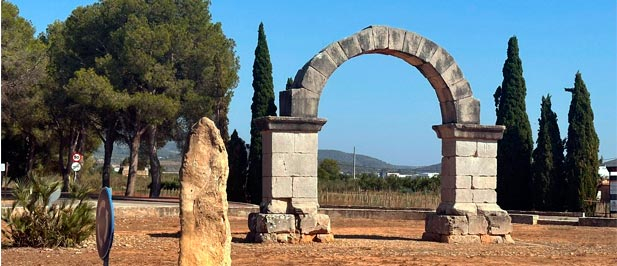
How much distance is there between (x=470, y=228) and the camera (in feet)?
49.6

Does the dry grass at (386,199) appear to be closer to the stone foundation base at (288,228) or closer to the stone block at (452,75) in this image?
the stone block at (452,75)

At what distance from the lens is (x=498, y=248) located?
1404cm

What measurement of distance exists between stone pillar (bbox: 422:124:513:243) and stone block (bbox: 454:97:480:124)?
0.17 metres

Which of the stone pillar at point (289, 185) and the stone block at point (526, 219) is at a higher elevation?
the stone pillar at point (289, 185)

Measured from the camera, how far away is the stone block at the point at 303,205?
14391mm

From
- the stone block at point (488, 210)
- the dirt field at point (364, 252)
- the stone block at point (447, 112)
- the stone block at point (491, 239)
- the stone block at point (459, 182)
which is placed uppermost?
the stone block at point (447, 112)

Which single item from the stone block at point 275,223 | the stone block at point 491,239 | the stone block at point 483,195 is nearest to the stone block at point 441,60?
the stone block at point 483,195

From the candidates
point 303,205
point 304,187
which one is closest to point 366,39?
point 304,187

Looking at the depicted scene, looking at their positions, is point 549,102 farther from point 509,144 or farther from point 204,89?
point 204,89

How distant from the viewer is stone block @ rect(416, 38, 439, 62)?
1538cm

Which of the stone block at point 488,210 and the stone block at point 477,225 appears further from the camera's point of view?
the stone block at point 488,210

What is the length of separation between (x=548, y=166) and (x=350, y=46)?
16299 mm

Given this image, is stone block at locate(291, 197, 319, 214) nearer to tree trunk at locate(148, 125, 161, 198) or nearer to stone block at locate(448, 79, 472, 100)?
stone block at locate(448, 79, 472, 100)

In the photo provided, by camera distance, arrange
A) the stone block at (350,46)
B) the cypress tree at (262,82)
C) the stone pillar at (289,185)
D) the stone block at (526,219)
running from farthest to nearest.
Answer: the cypress tree at (262,82) → the stone block at (526,219) → the stone block at (350,46) → the stone pillar at (289,185)
